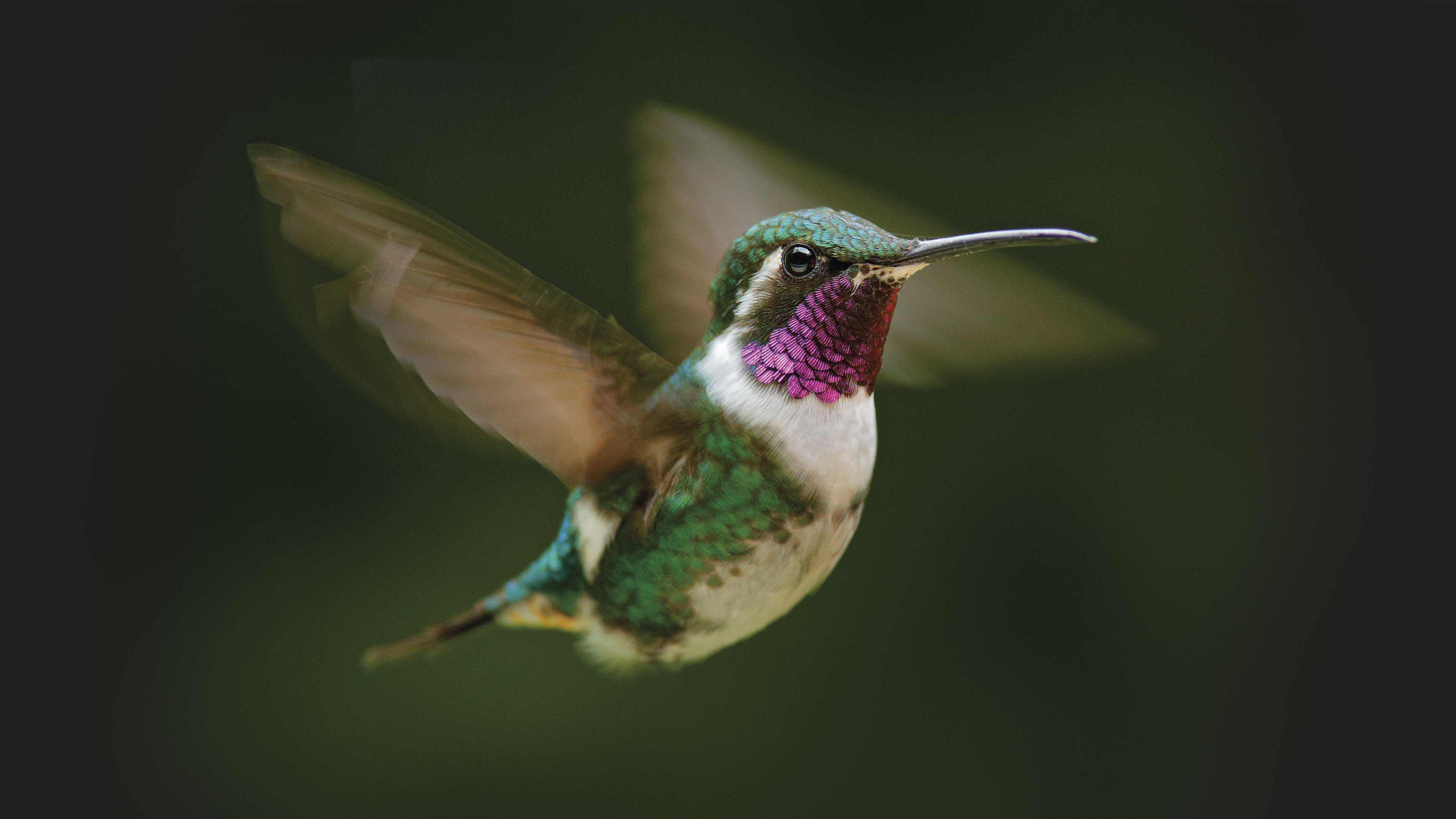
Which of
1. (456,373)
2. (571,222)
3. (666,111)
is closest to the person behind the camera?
(456,373)

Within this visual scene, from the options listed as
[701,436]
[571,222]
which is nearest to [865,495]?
[701,436]

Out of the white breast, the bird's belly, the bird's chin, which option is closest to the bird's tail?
the bird's belly

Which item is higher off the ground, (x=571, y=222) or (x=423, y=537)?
(x=571, y=222)

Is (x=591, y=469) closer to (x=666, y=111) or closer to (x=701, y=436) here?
(x=701, y=436)

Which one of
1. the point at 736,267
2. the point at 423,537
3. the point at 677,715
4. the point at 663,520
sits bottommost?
the point at 677,715

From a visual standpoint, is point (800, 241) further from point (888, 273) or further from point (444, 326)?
point (444, 326)

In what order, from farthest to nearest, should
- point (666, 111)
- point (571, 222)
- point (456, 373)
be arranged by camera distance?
point (571, 222) → point (666, 111) → point (456, 373)

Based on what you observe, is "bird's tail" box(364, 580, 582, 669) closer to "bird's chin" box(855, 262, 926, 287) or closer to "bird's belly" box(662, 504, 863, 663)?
"bird's belly" box(662, 504, 863, 663)
